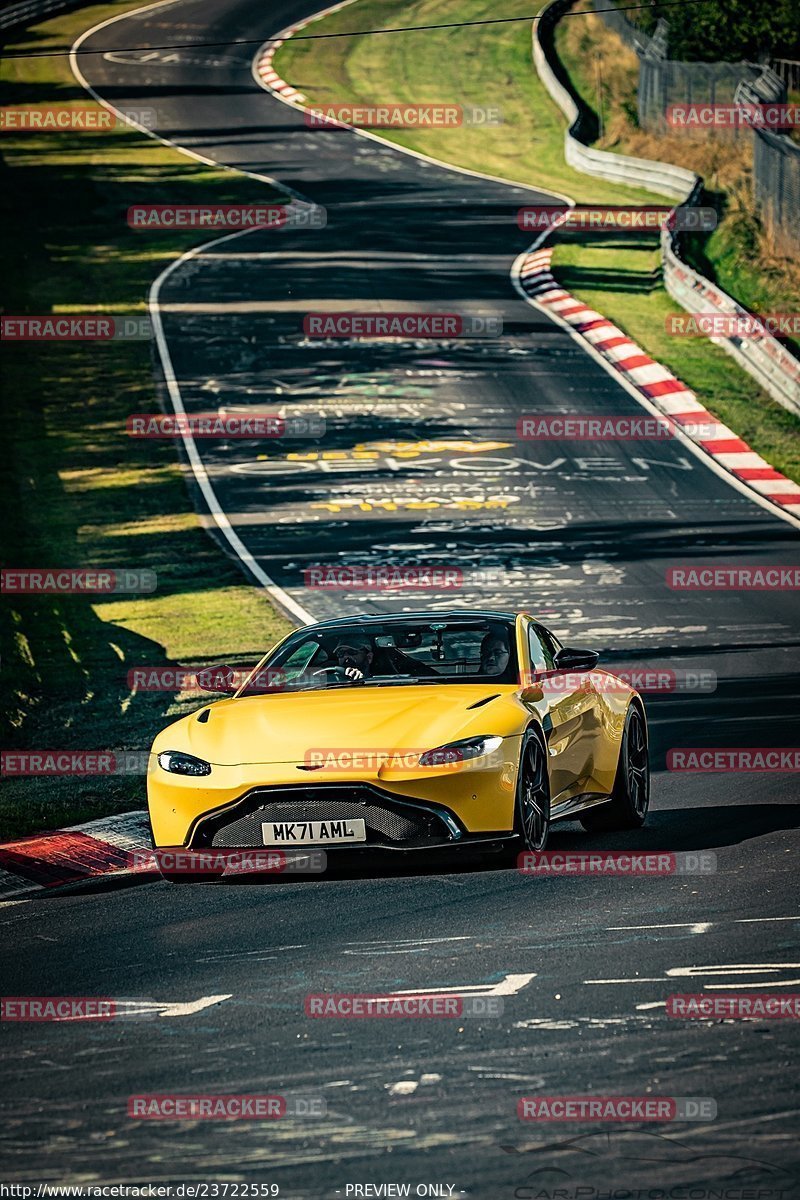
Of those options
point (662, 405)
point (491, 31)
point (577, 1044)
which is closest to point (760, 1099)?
point (577, 1044)

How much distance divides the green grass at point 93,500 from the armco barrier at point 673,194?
8.60m

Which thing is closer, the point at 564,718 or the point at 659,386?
the point at 564,718

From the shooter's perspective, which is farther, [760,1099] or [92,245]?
[92,245]

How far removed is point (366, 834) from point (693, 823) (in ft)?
10.00

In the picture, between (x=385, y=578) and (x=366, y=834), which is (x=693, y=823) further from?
(x=385, y=578)

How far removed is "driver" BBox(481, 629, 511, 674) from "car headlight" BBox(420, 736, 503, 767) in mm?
1228

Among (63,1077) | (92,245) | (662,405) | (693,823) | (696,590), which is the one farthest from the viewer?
(92,245)

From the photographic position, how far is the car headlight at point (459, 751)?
9273 millimetres

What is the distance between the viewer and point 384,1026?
6.84 meters

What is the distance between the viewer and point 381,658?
1088 cm

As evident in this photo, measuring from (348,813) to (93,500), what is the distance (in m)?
17.6
